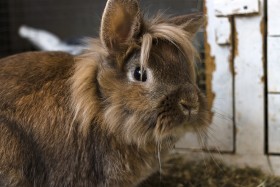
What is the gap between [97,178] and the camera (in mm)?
1955

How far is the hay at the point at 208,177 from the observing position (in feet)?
8.17

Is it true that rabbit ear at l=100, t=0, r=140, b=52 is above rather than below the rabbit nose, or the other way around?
above

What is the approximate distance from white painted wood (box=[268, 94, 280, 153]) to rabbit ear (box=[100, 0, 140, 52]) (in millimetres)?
1008

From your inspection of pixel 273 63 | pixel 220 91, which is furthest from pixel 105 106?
pixel 273 63

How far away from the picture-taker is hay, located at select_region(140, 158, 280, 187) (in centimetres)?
249

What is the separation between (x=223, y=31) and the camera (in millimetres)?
2512

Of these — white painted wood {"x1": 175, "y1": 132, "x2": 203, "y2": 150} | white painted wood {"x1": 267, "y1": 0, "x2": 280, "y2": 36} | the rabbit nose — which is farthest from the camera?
white painted wood {"x1": 175, "y1": 132, "x2": 203, "y2": 150}

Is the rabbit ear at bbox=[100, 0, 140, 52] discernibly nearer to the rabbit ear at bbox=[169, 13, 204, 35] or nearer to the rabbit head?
the rabbit head

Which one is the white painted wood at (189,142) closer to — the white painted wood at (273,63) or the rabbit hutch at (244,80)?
the rabbit hutch at (244,80)

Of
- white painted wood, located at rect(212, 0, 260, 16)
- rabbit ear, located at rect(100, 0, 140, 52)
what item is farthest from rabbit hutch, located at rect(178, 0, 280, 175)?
rabbit ear, located at rect(100, 0, 140, 52)

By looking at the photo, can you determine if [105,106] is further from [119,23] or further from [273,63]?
[273,63]

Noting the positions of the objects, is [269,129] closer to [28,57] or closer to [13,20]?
[28,57]

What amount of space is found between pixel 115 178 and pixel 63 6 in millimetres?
3012

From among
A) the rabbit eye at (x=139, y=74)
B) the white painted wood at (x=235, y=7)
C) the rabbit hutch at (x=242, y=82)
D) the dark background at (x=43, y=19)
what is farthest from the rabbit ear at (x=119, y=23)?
the dark background at (x=43, y=19)
